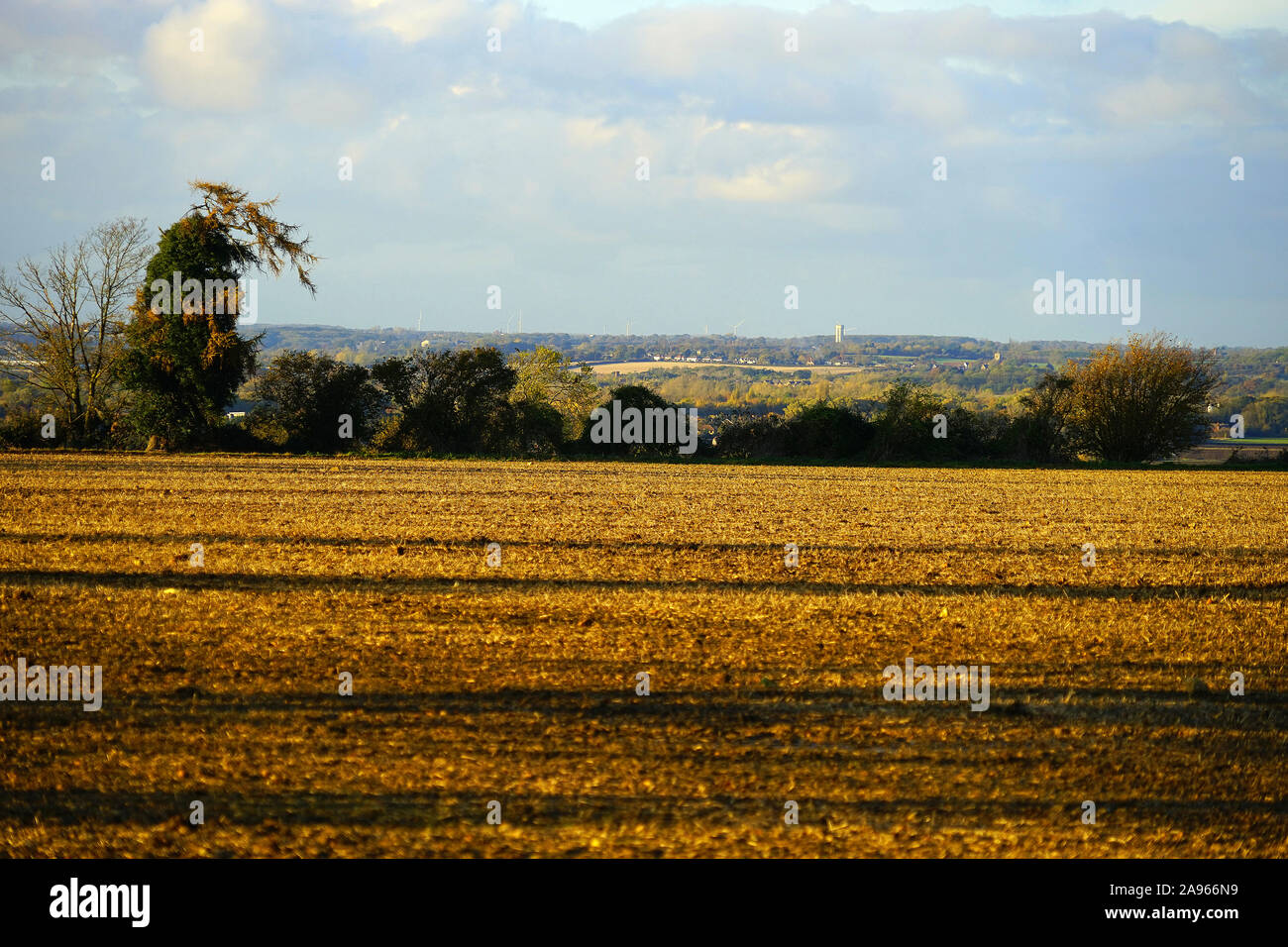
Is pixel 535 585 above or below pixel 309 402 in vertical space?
below

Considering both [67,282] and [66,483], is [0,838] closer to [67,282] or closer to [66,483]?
[66,483]

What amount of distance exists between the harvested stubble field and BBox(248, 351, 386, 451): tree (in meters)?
16.0

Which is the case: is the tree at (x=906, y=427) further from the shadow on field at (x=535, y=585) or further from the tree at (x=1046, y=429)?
the shadow on field at (x=535, y=585)

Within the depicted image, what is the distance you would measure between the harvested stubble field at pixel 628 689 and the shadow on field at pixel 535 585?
68mm

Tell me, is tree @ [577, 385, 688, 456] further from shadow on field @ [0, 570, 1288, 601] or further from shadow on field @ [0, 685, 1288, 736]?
shadow on field @ [0, 685, 1288, 736]

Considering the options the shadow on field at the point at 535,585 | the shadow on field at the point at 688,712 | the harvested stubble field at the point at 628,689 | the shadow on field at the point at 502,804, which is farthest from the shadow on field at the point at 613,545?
the shadow on field at the point at 502,804

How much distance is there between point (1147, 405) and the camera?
35562 millimetres

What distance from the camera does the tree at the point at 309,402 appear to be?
32.5 m

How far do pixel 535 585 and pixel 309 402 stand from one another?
23695mm

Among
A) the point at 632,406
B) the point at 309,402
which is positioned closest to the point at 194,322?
the point at 309,402

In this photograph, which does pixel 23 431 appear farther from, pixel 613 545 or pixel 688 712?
pixel 688 712

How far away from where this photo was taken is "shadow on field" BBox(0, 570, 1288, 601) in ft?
36.2
